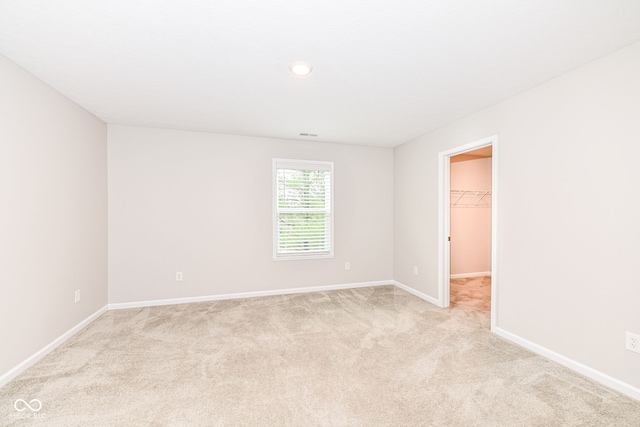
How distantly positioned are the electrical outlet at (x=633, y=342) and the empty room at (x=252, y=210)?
0.01 m

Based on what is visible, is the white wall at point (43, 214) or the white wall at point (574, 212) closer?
the white wall at point (574, 212)

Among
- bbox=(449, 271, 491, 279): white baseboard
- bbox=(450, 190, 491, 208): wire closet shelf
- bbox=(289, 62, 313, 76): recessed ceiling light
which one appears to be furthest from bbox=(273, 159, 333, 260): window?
bbox=(449, 271, 491, 279): white baseboard

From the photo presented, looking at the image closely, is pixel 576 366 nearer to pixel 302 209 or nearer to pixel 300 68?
pixel 300 68

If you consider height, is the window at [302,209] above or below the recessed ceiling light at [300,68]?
below

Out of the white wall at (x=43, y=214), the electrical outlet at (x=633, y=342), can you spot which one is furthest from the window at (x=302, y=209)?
the electrical outlet at (x=633, y=342)

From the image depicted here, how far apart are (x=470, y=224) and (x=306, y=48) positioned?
15.9 ft

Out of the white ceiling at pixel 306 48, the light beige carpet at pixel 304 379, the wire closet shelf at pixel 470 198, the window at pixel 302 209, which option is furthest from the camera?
the wire closet shelf at pixel 470 198

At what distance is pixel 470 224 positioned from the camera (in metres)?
5.52

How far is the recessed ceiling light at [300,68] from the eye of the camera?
225 centimetres

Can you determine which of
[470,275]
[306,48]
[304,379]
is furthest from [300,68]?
[470,275]

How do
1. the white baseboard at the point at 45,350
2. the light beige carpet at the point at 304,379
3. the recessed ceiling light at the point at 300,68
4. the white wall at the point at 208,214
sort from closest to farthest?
the light beige carpet at the point at 304,379 → the white baseboard at the point at 45,350 → the recessed ceiling light at the point at 300,68 → the white wall at the point at 208,214

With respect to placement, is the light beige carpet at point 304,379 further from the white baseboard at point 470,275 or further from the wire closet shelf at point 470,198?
the wire closet shelf at point 470,198

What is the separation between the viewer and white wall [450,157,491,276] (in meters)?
5.42

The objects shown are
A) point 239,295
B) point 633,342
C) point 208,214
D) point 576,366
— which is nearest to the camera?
point 633,342
